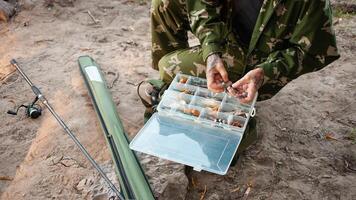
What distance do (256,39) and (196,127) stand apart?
52 cm

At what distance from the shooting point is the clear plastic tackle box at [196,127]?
1.86m

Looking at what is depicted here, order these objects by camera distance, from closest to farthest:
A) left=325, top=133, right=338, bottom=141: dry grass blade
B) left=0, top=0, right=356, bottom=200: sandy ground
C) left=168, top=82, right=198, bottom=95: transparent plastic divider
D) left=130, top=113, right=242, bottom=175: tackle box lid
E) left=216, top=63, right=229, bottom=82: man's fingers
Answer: left=130, top=113, right=242, bottom=175: tackle box lid → left=216, top=63, right=229, bottom=82: man's fingers → left=0, top=0, right=356, bottom=200: sandy ground → left=168, top=82, right=198, bottom=95: transparent plastic divider → left=325, top=133, right=338, bottom=141: dry grass blade

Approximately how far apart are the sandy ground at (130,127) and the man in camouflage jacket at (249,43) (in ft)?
0.87

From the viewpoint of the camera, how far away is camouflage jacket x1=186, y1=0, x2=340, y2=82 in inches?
75.0

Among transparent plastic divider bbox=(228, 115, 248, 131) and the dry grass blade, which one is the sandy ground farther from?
transparent plastic divider bbox=(228, 115, 248, 131)

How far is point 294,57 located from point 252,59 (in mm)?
256

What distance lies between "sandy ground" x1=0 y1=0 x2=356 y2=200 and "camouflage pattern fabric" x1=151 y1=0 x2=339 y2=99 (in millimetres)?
390

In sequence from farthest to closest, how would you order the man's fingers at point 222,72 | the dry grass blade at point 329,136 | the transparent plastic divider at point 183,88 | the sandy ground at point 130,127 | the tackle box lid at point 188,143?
the dry grass blade at point 329,136 → the transparent plastic divider at point 183,88 → the sandy ground at point 130,127 → the man's fingers at point 222,72 → the tackle box lid at point 188,143

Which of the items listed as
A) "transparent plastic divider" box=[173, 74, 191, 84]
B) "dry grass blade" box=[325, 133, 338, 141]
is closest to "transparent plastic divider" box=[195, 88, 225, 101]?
"transparent plastic divider" box=[173, 74, 191, 84]

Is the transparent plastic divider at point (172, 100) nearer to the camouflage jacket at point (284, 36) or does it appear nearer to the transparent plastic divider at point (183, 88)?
the transparent plastic divider at point (183, 88)

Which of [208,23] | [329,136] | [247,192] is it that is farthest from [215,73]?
[329,136]

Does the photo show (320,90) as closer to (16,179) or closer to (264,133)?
(264,133)

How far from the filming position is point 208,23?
218cm

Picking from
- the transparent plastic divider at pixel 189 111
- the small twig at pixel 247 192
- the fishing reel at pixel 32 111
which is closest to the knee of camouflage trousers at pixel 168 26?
the transparent plastic divider at pixel 189 111
